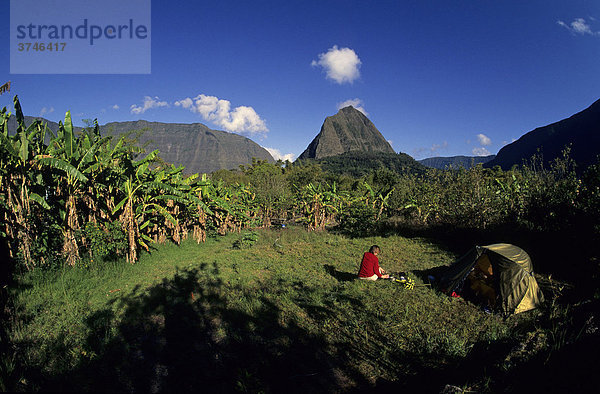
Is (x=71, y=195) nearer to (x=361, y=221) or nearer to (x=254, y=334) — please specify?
(x=254, y=334)

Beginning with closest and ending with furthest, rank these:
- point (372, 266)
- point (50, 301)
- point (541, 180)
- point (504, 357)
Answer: point (504, 357) → point (50, 301) → point (372, 266) → point (541, 180)

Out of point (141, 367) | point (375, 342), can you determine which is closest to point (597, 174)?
point (375, 342)

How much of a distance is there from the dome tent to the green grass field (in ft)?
1.14

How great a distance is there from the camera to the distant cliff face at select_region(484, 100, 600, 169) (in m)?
88.8

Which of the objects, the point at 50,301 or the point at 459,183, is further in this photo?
the point at 459,183

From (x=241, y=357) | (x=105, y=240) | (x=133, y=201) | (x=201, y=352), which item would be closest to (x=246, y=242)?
(x=133, y=201)

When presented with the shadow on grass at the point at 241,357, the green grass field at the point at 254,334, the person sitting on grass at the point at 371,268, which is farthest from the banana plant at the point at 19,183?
the person sitting on grass at the point at 371,268

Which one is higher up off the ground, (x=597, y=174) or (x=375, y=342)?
(x=597, y=174)

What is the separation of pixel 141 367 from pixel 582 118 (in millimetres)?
161175

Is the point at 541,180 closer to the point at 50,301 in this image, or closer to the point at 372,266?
the point at 372,266

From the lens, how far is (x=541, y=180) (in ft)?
36.3

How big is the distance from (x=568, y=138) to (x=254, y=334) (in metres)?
150

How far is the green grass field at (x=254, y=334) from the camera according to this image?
369cm

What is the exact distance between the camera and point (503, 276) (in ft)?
20.4
